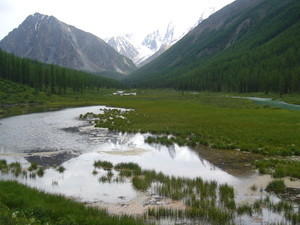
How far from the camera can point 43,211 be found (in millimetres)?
10742

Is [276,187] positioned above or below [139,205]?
above

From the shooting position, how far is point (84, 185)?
1695cm

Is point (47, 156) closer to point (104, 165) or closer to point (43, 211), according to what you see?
point (104, 165)

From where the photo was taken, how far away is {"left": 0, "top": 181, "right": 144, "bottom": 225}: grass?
964 centimetres

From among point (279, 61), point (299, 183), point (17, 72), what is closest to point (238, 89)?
point (279, 61)

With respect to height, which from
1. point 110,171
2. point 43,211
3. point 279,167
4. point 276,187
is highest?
point 43,211

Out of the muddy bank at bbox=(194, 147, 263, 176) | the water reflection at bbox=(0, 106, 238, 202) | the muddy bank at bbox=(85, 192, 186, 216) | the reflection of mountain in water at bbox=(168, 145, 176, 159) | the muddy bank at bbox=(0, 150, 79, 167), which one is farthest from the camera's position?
the reflection of mountain in water at bbox=(168, 145, 176, 159)

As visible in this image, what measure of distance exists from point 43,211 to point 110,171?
9.56 metres

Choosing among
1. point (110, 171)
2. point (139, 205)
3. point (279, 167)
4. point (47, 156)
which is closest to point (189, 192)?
point (139, 205)

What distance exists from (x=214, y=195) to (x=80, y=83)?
520 ft

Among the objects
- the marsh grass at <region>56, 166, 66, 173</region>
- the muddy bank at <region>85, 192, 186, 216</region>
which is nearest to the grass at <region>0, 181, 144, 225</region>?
the muddy bank at <region>85, 192, 186, 216</region>

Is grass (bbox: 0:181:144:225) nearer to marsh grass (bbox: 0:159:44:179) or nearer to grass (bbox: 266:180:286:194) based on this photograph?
marsh grass (bbox: 0:159:44:179)

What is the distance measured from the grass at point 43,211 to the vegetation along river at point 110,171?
1914 mm

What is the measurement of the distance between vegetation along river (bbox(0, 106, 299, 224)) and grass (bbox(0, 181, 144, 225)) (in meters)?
1.91
